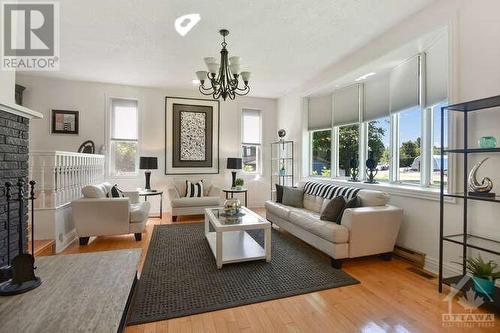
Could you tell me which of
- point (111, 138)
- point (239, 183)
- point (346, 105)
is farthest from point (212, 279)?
point (111, 138)

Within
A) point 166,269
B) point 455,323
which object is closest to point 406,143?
point 455,323

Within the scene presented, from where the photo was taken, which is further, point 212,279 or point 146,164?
point 146,164

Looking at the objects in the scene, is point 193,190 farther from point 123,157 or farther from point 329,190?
point 329,190

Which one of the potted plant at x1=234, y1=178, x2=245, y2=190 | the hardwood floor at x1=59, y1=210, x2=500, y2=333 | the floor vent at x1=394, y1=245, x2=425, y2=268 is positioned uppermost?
the potted plant at x1=234, y1=178, x2=245, y2=190

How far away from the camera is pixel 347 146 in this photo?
459 cm

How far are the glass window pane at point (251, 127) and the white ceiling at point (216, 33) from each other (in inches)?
67.7

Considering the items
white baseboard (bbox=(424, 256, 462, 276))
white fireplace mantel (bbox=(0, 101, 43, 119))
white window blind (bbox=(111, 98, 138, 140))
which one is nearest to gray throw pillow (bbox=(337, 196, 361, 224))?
white baseboard (bbox=(424, 256, 462, 276))

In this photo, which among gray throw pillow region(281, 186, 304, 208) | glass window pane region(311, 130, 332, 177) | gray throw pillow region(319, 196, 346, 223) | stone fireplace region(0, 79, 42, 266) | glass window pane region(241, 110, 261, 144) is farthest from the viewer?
glass window pane region(241, 110, 261, 144)

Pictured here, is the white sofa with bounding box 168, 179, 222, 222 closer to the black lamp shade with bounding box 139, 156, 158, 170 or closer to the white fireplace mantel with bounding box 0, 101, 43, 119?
the black lamp shade with bounding box 139, 156, 158, 170

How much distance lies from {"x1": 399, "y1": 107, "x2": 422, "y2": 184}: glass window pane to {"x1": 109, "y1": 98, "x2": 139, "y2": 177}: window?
4.99 m

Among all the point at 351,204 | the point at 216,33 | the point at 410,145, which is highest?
the point at 216,33

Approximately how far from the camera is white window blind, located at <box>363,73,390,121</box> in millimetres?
3756

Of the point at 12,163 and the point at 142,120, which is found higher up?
the point at 142,120

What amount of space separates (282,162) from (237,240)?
124 inches
